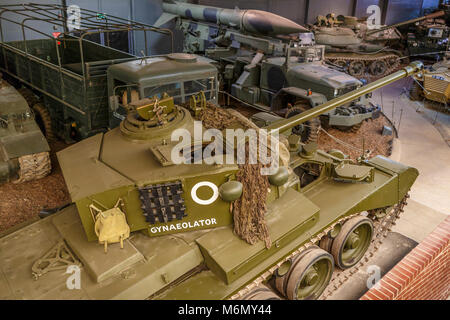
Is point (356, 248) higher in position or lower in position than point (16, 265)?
lower

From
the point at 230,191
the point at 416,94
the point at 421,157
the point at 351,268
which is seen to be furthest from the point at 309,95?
the point at 416,94

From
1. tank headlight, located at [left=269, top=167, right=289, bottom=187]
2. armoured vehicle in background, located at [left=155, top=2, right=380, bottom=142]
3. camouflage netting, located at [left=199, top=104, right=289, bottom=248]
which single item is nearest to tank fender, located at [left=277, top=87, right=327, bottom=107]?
armoured vehicle in background, located at [left=155, top=2, right=380, bottom=142]

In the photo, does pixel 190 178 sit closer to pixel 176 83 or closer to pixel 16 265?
pixel 16 265

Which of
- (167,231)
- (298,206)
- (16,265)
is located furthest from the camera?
(298,206)

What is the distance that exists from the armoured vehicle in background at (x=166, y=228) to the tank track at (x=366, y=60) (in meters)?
12.2

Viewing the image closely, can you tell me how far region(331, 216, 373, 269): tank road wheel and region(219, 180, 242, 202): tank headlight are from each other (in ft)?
6.91

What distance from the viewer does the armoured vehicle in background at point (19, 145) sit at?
746 cm

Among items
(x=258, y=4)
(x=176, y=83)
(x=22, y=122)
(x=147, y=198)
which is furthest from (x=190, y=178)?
(x=258, y=4)

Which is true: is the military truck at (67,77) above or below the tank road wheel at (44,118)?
above

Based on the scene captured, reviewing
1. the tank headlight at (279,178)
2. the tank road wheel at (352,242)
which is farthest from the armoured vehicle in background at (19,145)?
the tank road wheel at (352,242)

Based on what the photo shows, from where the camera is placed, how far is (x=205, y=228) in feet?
15.4

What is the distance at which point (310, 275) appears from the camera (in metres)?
5.32

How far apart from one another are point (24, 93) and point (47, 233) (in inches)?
270

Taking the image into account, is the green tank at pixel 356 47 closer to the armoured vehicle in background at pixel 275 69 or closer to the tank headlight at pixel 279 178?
the armoured vehicle in background at pixel 275 69
